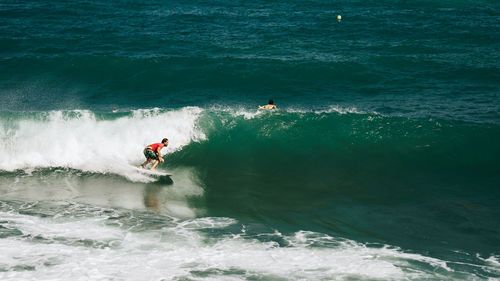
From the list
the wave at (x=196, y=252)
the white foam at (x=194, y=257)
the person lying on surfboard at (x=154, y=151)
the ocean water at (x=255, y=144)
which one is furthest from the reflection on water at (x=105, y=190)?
the white foam at (x=194, y=257)

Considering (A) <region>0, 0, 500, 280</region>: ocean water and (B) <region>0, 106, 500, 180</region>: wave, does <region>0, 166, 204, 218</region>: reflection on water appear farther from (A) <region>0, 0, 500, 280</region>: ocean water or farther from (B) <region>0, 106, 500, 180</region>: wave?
(B) <region>0, 106, 500, 180</region>: wave

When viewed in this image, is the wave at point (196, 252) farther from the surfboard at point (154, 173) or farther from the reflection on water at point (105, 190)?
the surfboard at point (154, 173)

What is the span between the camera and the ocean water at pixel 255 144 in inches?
462

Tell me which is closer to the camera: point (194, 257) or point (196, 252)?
point (194, 257)

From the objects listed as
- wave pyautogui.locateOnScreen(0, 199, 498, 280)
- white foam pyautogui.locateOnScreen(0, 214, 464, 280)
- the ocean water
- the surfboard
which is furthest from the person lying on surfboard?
white foam pyautogui.locateOnScreen(0, 214, 464, 280)

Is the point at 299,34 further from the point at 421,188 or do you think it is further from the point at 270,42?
the point at 421,188

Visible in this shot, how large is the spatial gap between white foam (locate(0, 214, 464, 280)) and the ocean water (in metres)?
0.05

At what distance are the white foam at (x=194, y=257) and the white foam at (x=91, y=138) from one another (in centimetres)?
469

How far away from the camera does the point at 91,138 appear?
1966cm

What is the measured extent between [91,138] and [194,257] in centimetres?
989

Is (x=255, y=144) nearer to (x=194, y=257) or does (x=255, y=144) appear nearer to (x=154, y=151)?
(x=154, y=151)

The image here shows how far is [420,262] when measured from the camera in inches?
447

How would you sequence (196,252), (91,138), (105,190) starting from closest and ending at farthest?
(196,252), (105,190), (91,138)

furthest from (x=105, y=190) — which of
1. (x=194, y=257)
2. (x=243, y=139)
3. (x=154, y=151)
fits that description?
(x=243, y=139)
